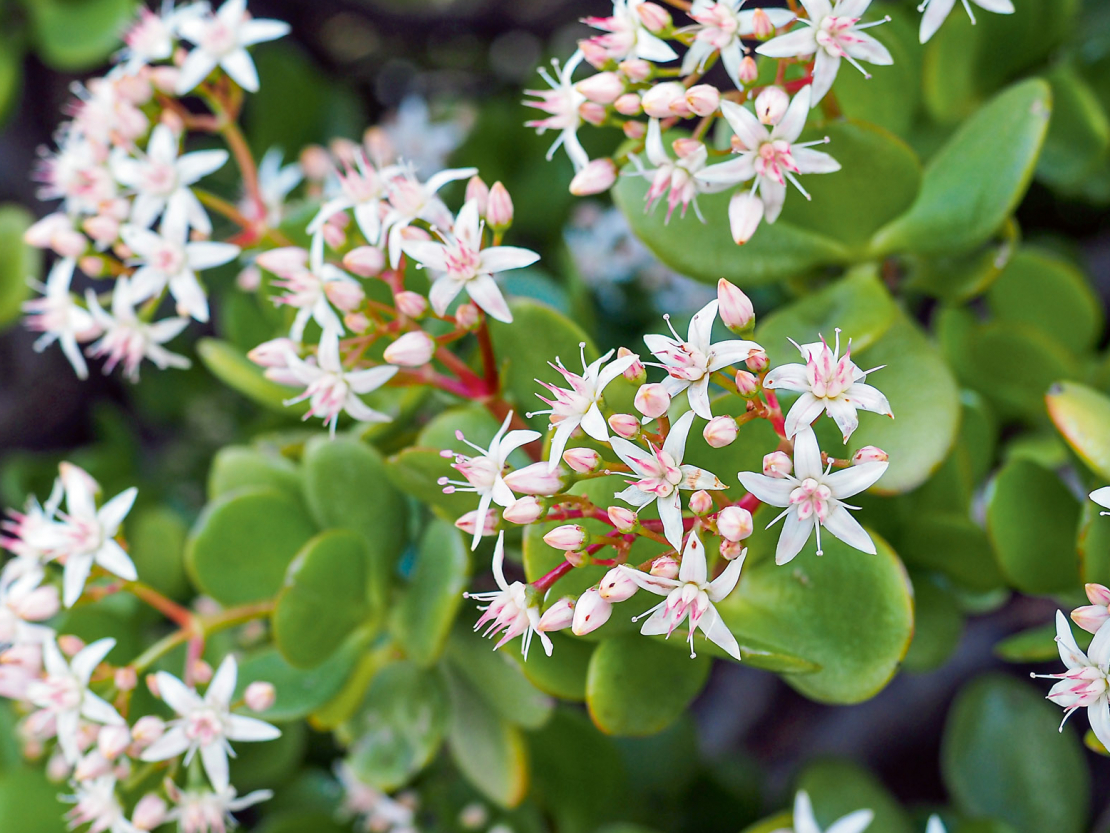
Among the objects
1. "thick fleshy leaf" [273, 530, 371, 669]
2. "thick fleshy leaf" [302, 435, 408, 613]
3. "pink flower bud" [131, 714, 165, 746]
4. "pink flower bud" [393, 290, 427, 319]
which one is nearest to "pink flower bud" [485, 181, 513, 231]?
"pink flower bud" [393, 290, 427, 319]

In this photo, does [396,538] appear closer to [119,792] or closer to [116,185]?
[119,792]

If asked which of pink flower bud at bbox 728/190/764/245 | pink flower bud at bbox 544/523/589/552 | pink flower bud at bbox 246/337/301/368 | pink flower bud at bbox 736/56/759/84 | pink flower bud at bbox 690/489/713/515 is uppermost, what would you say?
pink flower bud at bbox 736/56/759/84

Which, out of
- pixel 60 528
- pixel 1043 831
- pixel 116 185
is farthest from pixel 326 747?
pixel 1043 831

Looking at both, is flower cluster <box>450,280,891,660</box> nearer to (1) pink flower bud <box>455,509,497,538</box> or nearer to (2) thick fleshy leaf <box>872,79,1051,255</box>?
(1) pink flower bud <box>455,509,497,538</box>

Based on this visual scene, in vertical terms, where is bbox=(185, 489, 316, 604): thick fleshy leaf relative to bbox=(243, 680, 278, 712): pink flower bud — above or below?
above

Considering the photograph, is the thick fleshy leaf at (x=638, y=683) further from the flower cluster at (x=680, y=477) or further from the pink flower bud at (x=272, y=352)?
the pink flower bud at (x=272, y=352)
